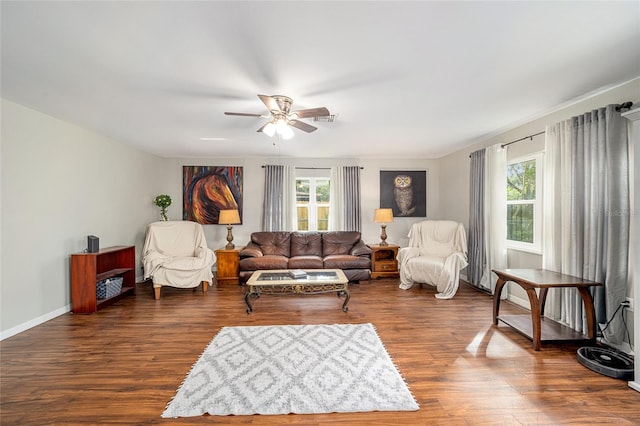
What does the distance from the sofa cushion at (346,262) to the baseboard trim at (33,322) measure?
140 inches

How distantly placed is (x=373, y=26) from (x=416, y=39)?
1.07ft

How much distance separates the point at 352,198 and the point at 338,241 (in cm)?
98

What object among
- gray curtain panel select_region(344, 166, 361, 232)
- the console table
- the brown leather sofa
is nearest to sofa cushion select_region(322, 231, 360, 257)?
the brown leather sofa

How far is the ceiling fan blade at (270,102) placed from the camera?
2307 millimetres

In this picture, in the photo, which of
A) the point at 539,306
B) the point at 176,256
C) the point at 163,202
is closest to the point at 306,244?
the point at 176,256

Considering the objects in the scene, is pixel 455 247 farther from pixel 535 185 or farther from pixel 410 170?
pixel 410 170

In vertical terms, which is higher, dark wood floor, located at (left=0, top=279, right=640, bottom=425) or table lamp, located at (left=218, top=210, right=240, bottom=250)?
table lamp, located at (left=218, top=210, right=240, bottom=250)

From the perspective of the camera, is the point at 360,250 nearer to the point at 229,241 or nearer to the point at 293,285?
the point at 293,285

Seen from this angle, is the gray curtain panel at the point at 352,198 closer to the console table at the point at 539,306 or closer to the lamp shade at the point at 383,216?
the lamp shade at the point at 383,216

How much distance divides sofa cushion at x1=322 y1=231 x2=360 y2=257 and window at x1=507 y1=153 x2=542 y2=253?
2551 mm

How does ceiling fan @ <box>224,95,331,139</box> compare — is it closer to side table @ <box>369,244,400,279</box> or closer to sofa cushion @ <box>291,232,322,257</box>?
sofa cushion @ <box>291,232,322,257</box>

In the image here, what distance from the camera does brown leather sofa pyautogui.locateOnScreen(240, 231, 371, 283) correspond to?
188 inches

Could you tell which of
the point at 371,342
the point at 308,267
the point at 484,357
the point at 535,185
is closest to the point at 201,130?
the point at 308,267

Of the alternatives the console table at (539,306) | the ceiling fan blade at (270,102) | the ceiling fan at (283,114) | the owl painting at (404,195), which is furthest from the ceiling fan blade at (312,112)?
the owl painting at (404,195)
